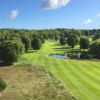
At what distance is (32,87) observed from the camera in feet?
112

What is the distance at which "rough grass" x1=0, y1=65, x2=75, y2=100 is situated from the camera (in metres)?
29.8

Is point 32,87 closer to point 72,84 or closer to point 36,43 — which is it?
point 72,84

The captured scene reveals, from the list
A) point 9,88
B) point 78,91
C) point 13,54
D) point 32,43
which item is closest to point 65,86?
point 78,91

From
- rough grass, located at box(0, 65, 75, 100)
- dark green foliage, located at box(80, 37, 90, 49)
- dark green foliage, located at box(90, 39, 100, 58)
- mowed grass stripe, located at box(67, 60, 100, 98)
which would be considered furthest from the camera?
dark green foliage, located at box(80, 37, 90, 49)

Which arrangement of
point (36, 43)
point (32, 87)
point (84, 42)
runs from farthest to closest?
point (84, 42), point (36, 43), point (32, 87)

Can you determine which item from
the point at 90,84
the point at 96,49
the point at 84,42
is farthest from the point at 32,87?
the point at 84,42

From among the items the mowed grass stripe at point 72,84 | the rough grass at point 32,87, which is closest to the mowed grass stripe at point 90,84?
the mowed grass stripe at point 72,84

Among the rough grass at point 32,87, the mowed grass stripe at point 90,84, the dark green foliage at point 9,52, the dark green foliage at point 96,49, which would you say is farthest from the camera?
the dark green foliage at point 96,49

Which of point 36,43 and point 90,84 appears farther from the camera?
point 36,43

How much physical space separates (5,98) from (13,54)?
90.7 ft

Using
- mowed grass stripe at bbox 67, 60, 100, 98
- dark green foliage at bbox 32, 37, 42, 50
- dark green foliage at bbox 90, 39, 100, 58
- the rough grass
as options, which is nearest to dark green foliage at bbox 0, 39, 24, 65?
the rough grass

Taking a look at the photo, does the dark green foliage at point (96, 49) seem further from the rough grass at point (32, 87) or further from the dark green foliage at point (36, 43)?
the rough grass at point (32, 87)

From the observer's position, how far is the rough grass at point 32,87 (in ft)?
97.8

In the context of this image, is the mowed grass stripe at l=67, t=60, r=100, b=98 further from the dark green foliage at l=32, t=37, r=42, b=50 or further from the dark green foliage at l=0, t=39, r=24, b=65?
the dark green foliage at l=32, t=37, r=42, b=50
